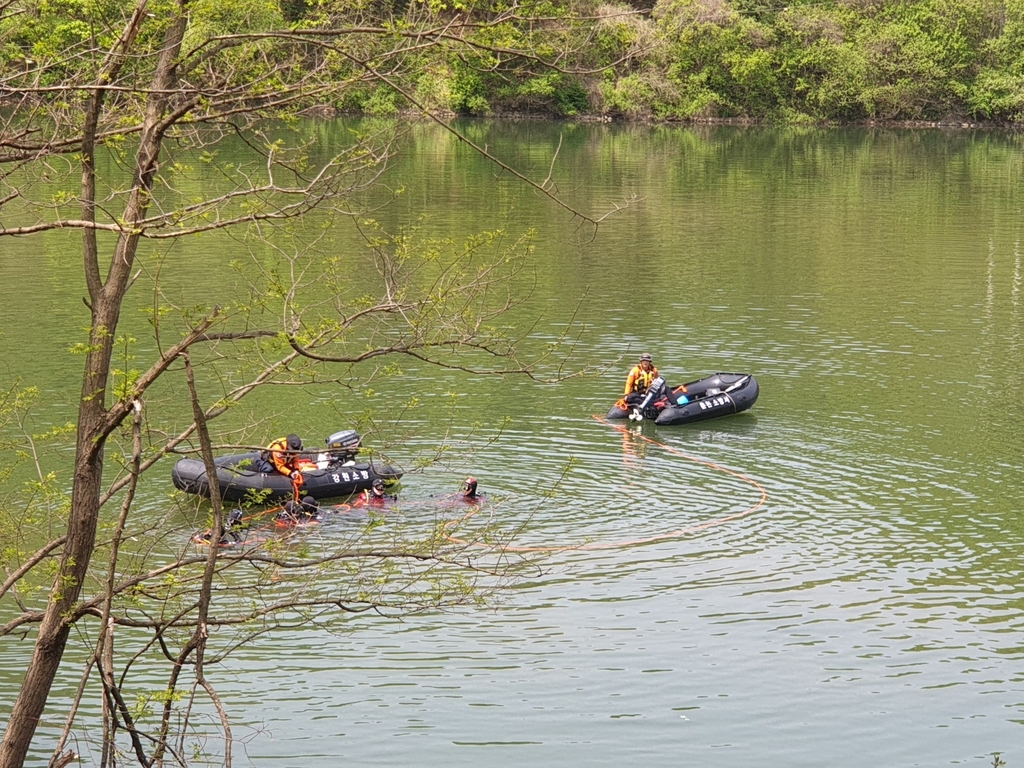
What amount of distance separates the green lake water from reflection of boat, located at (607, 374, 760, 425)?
0.27m

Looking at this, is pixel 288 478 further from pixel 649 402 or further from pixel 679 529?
pixel 649 402

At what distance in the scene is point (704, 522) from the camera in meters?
20.7

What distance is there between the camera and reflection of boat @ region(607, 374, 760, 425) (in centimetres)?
2592

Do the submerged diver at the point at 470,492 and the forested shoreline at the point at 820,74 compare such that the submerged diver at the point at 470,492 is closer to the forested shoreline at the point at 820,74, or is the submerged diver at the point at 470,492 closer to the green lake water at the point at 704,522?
the green lake water at the point at 704,522

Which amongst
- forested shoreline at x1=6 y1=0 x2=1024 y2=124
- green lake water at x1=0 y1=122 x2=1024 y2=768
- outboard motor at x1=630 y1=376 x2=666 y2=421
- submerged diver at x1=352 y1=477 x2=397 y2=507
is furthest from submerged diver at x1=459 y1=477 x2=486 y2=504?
forested shoreline at x1=6 y1=0 x2=1024 y2=124

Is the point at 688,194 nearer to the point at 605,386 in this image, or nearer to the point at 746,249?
the point at 746,249

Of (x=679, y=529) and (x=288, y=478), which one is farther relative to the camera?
(x=288, y=478)

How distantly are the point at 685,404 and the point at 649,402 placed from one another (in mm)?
844

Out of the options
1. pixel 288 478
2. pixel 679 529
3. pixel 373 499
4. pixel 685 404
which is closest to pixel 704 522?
pixel 679 529

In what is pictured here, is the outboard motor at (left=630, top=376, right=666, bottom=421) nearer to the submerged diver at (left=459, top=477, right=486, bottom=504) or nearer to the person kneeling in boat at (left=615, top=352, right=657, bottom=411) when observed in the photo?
the person kneeling in boat at (left=615, top=352, right=657, bottom=411)

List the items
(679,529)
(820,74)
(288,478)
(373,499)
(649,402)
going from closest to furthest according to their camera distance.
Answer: (679,529) → (288,478) → (373,499) → (649,402) → (820,74)

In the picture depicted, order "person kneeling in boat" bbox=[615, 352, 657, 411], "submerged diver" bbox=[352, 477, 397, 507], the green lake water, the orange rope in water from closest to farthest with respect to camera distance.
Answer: the green lake water, the orange rope in water, "submerged diver" bbox=[352, 477, 397, 507], "person kneeling in boat" bbox=[615, 352, 657, 411]

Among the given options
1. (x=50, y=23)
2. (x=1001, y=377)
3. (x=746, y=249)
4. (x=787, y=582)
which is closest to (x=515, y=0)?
(x=50, y=23)

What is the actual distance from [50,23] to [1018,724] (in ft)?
38.0
